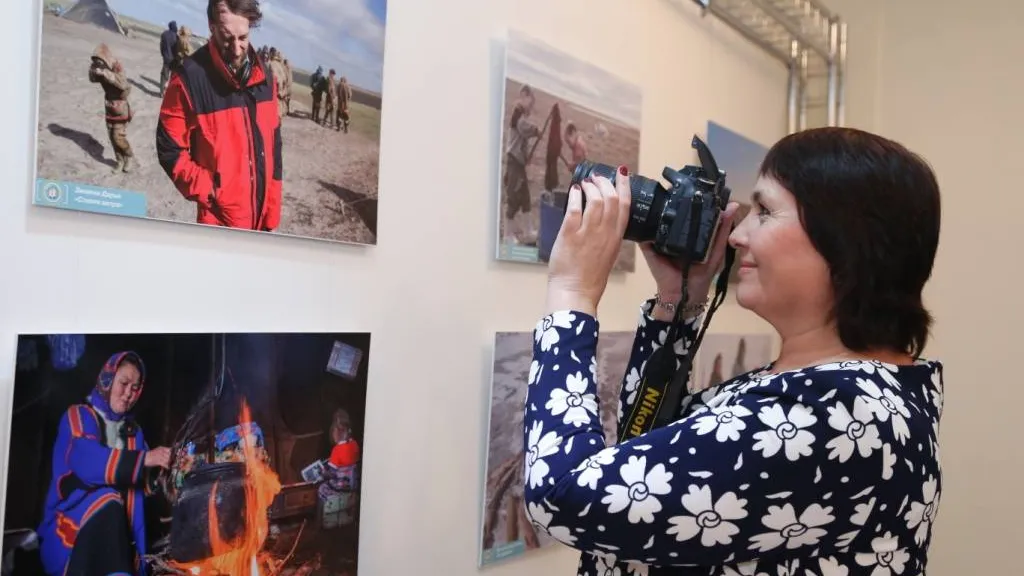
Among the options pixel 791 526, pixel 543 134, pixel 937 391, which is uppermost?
pixel 543 134

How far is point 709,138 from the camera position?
179cm

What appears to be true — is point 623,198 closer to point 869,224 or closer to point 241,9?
point 869,224

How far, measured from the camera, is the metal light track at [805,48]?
1940 mm

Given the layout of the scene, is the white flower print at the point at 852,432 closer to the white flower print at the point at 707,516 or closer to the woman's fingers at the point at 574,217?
the white flower print at the point at 707,516

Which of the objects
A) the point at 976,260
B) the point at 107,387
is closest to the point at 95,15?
the point at 107,387

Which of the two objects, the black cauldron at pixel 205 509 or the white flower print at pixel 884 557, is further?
the black cauldron at pixel 205 509

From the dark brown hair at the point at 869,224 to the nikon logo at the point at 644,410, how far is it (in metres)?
0.23

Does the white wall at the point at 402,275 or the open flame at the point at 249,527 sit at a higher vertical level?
the white wall at the point at 402,275

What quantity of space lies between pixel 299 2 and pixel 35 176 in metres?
0.37

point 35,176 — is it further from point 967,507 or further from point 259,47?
point 967,507

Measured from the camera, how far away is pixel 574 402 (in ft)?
2.41

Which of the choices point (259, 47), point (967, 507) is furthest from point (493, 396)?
point (967, 507)
